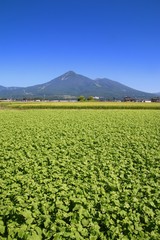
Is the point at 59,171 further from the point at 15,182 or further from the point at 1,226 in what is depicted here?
the point at 1,226

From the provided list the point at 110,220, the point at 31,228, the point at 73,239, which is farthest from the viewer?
the point at 110,220

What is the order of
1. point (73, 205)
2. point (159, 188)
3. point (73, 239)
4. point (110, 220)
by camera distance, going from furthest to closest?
point (159, 188) < point (73, 205) < point (110, 220) < point (73, 239)

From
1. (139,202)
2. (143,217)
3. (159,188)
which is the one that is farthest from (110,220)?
(159,188)

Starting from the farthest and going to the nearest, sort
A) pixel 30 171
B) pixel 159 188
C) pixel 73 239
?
pixel 30 171 < pixel 159 188 < pixel 73 239

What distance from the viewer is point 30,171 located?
9.01m

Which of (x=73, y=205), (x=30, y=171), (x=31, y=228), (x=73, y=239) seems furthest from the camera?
(x=30, y=171)

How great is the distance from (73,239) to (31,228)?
34.1 inches

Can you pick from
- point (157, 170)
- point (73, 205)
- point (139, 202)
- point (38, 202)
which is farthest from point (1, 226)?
point (157, 170)

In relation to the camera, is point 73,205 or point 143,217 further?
point 73,205

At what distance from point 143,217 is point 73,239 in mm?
1874

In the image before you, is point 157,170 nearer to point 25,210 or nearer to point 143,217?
point 143,217

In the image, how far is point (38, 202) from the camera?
6414 mm

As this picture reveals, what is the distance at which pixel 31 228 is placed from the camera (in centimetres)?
534

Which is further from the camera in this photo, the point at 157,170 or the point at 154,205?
the point at 157,170
